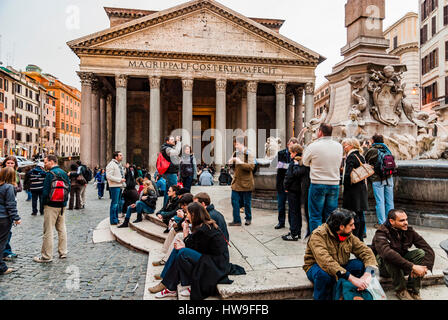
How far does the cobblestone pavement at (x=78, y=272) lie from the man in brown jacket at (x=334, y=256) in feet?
6.41

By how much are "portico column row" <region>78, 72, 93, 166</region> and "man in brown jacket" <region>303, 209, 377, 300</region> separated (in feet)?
80.9

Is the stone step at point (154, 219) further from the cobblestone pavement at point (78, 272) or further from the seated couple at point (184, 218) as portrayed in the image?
the seated couple at point (184, 218)

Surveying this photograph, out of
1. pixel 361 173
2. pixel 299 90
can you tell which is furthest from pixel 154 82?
pixel 361 173

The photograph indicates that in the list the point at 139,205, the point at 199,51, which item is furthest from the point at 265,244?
the point at 199,51

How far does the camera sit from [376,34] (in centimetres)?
639

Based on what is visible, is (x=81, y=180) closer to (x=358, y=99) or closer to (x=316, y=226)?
(x=316, y=226)

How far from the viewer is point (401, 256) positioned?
280cm

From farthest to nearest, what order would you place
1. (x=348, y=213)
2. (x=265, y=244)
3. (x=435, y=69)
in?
(x=435, y=69) → (x=265, y=244) → (x=348, y=213)

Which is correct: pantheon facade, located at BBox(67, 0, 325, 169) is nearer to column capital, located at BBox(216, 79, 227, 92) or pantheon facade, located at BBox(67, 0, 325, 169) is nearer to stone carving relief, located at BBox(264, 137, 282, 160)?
column capital, located at BBox(216, 79, 227, 92)

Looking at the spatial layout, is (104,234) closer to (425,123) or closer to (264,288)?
(264,288)

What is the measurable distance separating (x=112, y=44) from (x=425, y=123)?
23.7 metres

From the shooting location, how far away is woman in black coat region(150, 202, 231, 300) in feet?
9.47

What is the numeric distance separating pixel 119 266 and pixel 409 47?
3566cm

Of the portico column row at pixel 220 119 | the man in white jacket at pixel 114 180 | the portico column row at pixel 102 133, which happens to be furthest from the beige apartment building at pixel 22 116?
the man in white jacket at pixel 114 180
